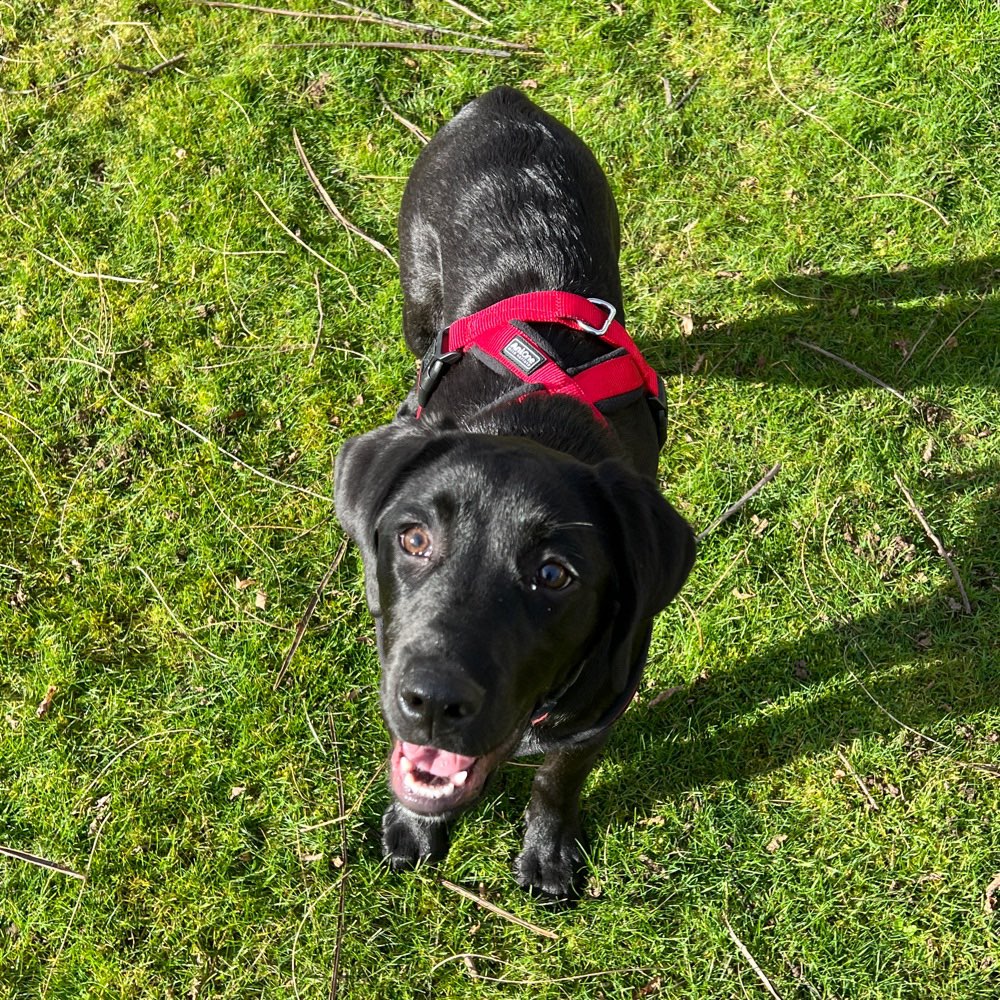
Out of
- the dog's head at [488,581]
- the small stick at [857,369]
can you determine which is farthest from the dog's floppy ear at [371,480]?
the small stick at [857,369]

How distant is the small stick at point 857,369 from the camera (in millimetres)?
5156

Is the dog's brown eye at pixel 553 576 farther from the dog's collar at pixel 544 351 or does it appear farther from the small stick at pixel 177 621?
the small stick at pixel 177 621

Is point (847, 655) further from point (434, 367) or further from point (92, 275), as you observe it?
point (92, 275)

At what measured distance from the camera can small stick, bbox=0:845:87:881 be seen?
4352 millimetres

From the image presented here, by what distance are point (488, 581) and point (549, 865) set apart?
1.88m

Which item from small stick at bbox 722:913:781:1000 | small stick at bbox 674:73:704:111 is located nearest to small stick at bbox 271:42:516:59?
small stick at bbox 674:73:704:111

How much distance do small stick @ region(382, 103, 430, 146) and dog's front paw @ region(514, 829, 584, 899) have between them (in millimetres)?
3874

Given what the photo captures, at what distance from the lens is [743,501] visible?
4926 millimetres

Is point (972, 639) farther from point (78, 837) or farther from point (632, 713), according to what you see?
point (78, 837)

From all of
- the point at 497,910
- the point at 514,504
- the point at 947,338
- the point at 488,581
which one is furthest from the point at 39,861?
the point at 947,338

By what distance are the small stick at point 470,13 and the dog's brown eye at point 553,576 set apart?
173 inches

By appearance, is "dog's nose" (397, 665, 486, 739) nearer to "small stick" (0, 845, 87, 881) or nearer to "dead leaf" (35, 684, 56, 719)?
"small stick" (0, 845, 87, 881)

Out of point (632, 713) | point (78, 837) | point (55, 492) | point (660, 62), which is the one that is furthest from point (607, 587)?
point (660, 62)

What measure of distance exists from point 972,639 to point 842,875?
1.28 meters
